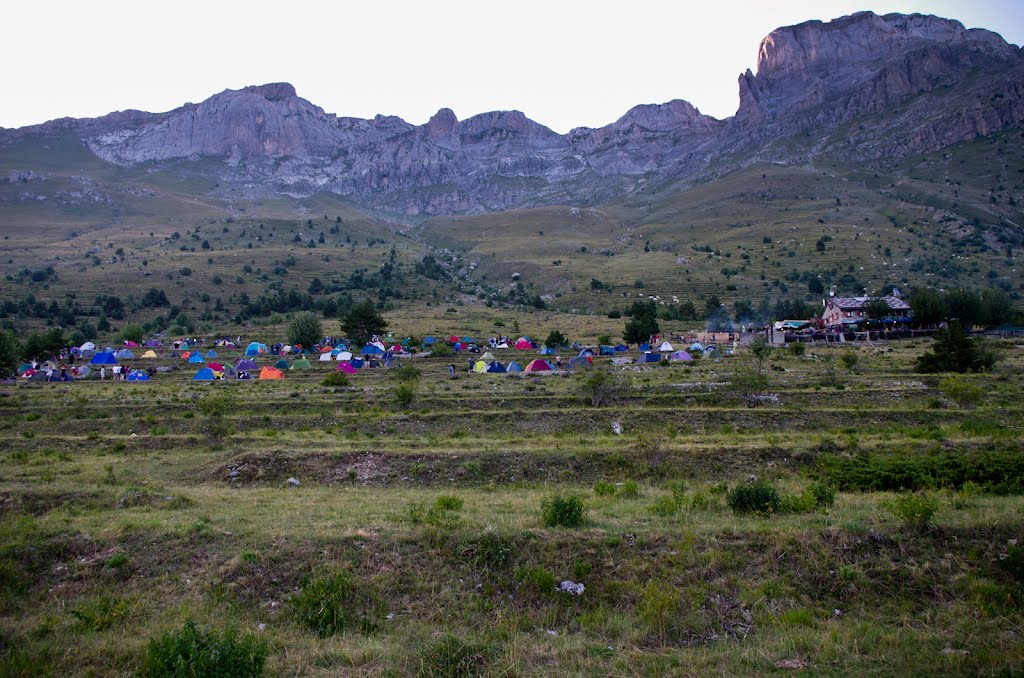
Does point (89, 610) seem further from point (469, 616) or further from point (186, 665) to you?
point (469, 616)

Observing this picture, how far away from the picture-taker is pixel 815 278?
97.1 m

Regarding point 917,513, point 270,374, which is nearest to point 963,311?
point 917,513

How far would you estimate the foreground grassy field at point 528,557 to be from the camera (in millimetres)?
7828

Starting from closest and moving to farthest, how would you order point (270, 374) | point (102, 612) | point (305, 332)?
point (102, 612) < point (270, 374) < point (305, 332)

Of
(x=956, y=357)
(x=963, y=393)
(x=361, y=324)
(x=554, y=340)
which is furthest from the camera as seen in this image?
(x=361, y=324)

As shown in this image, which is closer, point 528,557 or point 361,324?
point 528,557

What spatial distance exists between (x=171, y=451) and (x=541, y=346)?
140ft

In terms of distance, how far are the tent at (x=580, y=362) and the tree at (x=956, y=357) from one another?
891 inches

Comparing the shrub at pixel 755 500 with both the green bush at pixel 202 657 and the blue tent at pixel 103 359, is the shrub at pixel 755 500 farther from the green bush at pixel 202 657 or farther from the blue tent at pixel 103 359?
the blue tent at pixel 103 359

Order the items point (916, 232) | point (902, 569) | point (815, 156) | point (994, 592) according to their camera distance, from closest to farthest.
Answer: point (994, 592)
point (902, 569)
point (916, 232)
point (815, 156)

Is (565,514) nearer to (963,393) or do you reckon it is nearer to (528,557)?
(528,557)

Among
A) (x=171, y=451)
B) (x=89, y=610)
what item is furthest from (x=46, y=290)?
(x=89, y=610)

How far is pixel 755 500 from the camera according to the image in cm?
1247

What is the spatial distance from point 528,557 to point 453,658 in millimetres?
2998
